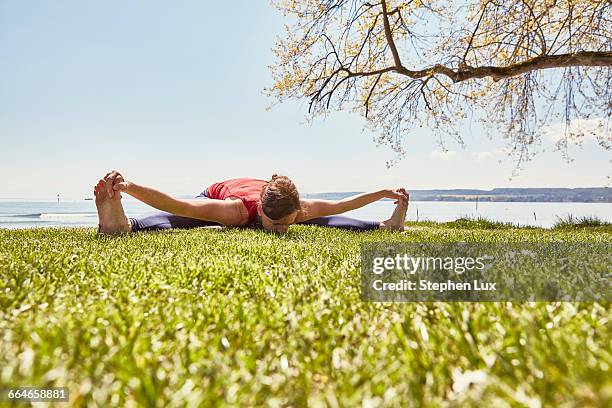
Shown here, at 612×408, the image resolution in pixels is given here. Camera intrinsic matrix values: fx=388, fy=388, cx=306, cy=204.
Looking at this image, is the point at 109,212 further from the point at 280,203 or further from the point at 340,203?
the point at 340,203

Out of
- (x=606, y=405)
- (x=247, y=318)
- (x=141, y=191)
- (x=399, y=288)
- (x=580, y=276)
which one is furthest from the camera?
(x=141, y=191)

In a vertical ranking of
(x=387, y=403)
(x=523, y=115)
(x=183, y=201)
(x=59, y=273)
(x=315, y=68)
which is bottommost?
(x=387, y=403)

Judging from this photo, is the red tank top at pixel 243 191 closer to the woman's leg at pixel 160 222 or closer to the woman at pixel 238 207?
the woman at pixel 238 207

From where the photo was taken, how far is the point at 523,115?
862 cm

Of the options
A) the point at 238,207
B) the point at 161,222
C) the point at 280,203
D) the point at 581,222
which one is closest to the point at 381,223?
the point at 280,203

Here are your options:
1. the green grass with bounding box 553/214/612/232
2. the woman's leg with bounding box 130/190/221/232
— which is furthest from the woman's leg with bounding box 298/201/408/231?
the green grass with bounding box 553/214/612/232

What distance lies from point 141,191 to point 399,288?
2.70 m

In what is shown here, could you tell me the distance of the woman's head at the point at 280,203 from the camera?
388 cm

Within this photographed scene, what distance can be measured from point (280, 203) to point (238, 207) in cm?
76

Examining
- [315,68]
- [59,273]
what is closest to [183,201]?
[59,273]

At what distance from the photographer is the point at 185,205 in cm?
375

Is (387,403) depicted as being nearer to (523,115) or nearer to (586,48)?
(586,48)

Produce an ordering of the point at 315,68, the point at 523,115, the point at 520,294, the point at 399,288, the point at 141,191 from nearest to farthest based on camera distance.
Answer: the point at 520,294 < the point at 399,288 < the point at 141,191 < the point at 523,115 < the point at 315,68

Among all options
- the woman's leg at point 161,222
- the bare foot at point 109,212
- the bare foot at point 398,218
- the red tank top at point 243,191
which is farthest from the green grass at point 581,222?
the bare foot at point 109,212
